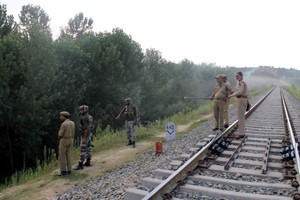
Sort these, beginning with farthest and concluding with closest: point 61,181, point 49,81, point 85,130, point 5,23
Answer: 1. point 5,23
2. point 49,81
3. point 85,130
4. point 61,181

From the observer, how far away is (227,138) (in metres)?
10.1

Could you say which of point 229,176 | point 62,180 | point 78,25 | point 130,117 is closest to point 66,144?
point 62,180

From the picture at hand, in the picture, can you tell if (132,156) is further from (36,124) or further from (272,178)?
(36,124)

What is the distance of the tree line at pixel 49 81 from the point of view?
64.8ft

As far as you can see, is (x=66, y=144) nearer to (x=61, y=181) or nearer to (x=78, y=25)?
(x=61, y=181)

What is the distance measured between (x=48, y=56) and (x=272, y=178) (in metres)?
18.3

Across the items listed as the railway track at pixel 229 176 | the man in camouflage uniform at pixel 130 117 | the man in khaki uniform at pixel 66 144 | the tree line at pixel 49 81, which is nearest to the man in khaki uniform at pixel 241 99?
the railway track at pixel 229 176

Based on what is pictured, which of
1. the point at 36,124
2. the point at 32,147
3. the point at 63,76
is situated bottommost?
the point at 32,147

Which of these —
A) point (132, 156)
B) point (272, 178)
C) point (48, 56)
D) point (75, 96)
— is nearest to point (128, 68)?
point (75, 96)

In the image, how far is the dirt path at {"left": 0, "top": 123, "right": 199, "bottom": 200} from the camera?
7.29 metres

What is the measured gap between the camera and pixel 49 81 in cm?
2138

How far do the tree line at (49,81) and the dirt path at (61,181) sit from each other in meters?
7.45

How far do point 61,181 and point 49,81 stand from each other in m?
14.3

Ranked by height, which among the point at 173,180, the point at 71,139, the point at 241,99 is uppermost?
the point at 241,99
